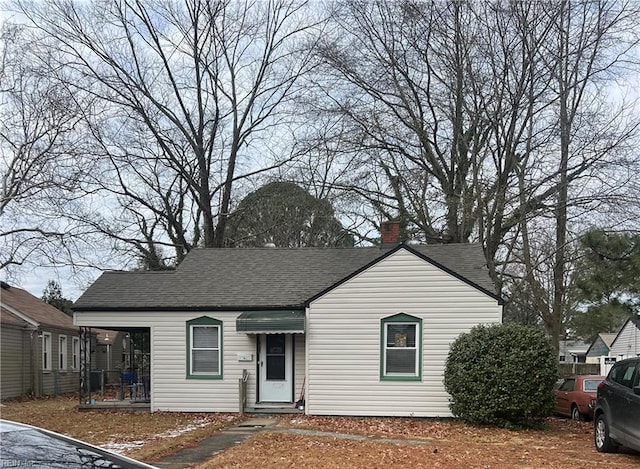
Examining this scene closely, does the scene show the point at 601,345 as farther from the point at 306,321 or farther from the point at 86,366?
the point at 86,366

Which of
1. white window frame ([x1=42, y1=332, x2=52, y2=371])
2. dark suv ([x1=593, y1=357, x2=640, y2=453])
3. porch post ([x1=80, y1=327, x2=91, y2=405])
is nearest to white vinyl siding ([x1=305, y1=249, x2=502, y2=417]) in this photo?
dark suv ([x1=593, y1=357, x2=640, y2=453])

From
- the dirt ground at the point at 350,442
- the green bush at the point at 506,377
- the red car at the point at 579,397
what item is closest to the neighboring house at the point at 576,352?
the red car at the point at 579,397

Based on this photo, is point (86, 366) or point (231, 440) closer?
point (231, 440)

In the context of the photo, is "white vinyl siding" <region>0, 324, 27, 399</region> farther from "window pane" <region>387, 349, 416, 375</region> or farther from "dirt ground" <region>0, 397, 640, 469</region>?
"window pane" <region>387, 349, 416, 375</region>

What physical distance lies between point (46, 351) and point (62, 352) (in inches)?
66.0

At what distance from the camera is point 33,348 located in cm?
2377

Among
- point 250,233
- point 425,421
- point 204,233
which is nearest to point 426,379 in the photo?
point 425,421

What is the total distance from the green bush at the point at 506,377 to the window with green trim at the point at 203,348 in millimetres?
6216

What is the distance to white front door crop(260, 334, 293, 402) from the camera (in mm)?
16875

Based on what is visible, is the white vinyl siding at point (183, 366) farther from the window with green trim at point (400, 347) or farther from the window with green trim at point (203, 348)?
the window with green trim at point (400, 347)

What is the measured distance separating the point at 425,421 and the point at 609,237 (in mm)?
11763

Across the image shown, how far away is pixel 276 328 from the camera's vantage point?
15.5 m

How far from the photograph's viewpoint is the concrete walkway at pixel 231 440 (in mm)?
9773

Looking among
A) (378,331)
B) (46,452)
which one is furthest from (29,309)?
(46,452)
